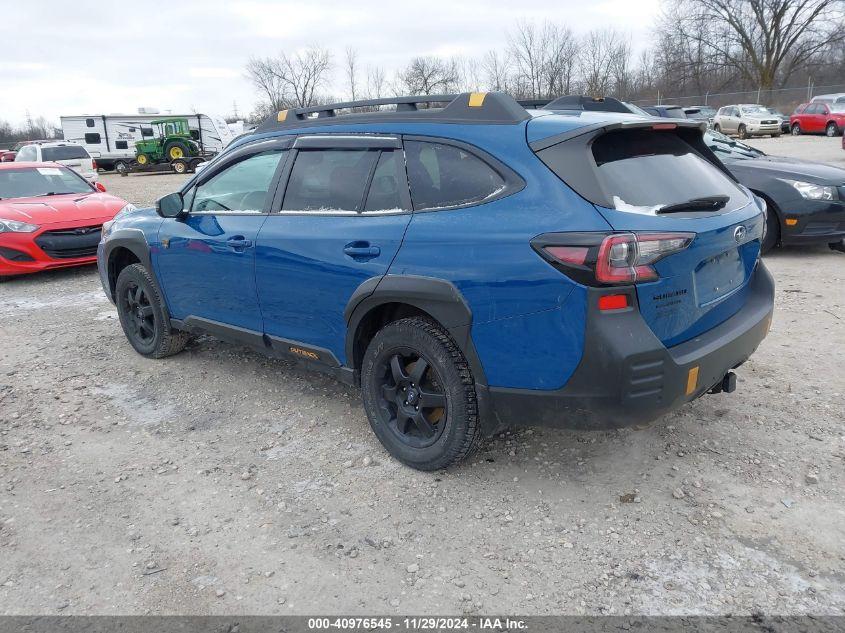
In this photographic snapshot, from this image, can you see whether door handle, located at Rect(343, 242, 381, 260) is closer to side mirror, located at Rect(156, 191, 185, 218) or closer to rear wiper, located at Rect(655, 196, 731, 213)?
rear wiper, located at Rect(655, 196, 731, 213)

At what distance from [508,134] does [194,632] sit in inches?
93.9

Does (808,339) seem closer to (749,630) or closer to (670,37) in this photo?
(749,630)

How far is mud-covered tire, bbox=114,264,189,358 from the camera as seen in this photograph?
489 cm

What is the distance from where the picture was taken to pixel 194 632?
2.33 meters

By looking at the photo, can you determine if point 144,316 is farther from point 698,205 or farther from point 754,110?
point 754,110

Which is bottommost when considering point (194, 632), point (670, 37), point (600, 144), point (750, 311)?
point (194, 632)

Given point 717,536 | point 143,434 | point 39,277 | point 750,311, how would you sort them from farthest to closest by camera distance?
1. point 39,277
2. point 143,434
3. point 750,311
4. point 717,536

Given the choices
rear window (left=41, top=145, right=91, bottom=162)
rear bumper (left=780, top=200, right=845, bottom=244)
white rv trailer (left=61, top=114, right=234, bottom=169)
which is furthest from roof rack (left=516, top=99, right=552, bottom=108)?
white rv trailer (left=61, top=114, right=234, bottom=169)

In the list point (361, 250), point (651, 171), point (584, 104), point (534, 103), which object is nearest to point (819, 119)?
point (584, 104)

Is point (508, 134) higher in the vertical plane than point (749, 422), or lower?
higher

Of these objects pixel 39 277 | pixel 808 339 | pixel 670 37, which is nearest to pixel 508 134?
pixel 808 339

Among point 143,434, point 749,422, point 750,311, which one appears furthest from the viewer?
point 143,434

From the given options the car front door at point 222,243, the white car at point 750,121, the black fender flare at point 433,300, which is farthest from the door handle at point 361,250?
the white car at point 750,121

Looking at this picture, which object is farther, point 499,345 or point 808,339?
point 808,339
